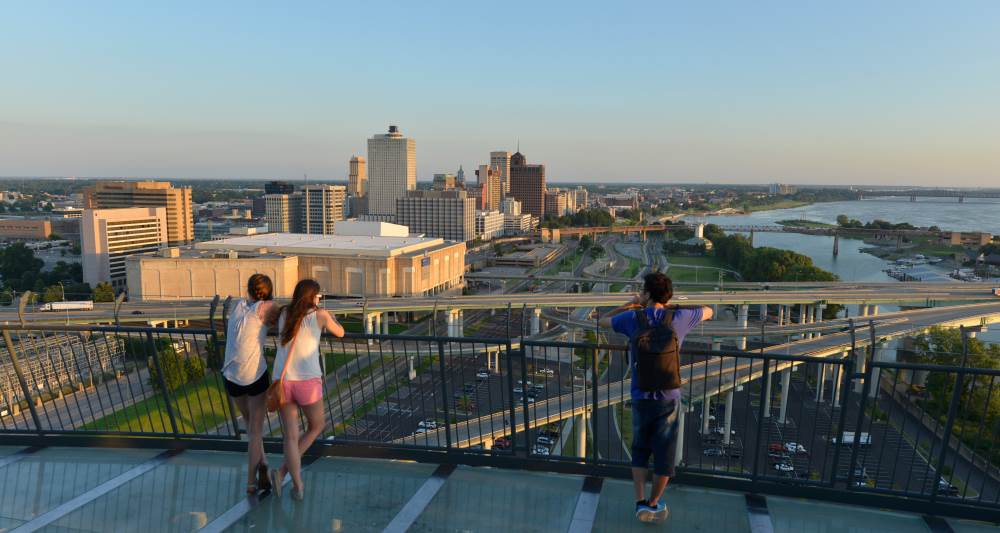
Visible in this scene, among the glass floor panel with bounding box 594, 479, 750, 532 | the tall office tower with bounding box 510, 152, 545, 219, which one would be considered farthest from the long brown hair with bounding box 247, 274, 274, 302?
the tall office tower with bounding box 510, 152, 545, 219

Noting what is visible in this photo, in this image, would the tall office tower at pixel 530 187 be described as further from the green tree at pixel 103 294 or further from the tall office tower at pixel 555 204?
the green tree at pixel 103 294

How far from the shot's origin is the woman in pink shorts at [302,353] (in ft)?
12.4

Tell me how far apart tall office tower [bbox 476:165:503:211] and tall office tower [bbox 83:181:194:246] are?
6571 cm

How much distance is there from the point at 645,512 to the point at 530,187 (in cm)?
15226

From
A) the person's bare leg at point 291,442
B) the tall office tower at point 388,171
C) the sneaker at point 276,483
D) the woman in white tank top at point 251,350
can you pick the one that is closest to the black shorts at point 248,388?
the woman in white tank top at point 251,350

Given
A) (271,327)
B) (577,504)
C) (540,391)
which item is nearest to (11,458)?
(271,327)

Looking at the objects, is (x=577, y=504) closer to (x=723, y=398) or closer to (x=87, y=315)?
(x=723, y=398)

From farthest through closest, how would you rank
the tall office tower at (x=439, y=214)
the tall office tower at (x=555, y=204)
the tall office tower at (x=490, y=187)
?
the tall office tower at (x=555, y=204) < the tall office tower at (x=490, y=187) < the tall office tower at (x=439, y=214)

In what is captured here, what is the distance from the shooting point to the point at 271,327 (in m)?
3.95

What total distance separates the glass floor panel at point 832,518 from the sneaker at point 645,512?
758 millimetres

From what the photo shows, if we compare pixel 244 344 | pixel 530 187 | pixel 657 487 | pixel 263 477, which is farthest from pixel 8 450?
pixel 530 187

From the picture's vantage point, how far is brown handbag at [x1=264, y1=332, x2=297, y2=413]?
383cm

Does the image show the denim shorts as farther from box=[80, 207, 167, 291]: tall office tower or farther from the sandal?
box=[80, 207, 167, 291]: tall office tower

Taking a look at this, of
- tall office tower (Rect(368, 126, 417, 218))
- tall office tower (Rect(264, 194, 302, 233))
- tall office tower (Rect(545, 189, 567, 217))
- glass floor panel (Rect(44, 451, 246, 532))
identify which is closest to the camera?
glass floor panel (Rect(44, 451, 246, 532))
